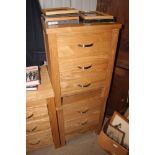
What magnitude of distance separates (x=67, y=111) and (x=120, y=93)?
64 centimetres

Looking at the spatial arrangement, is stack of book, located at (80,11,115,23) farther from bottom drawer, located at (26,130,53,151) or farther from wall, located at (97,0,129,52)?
bottom drawer, located at (26,130,53,151)

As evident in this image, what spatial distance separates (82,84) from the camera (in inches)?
51.5

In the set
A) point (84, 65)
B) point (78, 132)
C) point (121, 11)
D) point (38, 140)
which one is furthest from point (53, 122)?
point (121, 11)

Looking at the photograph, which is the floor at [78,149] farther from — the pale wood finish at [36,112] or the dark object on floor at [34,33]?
the dark object on floor at [34,33]

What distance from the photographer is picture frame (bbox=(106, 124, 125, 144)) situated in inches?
56.4

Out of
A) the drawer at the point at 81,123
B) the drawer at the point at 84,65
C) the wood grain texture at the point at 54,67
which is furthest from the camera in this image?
the drawer at the point at 81,123

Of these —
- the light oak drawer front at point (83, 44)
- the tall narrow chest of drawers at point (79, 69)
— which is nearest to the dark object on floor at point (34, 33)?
the tall narrow chest of drawers at point (79, 69)

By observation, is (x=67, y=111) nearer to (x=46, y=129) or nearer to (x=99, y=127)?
(x=46, y=129)

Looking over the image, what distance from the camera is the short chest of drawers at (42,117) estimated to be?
118cm

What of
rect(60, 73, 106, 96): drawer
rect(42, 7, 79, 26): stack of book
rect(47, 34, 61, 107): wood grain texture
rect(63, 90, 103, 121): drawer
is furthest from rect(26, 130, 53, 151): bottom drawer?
rect(42, 7, 79, 26): stack of book

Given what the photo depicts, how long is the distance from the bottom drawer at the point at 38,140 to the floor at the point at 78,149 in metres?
0.13

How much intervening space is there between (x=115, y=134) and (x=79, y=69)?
70 centimetres
